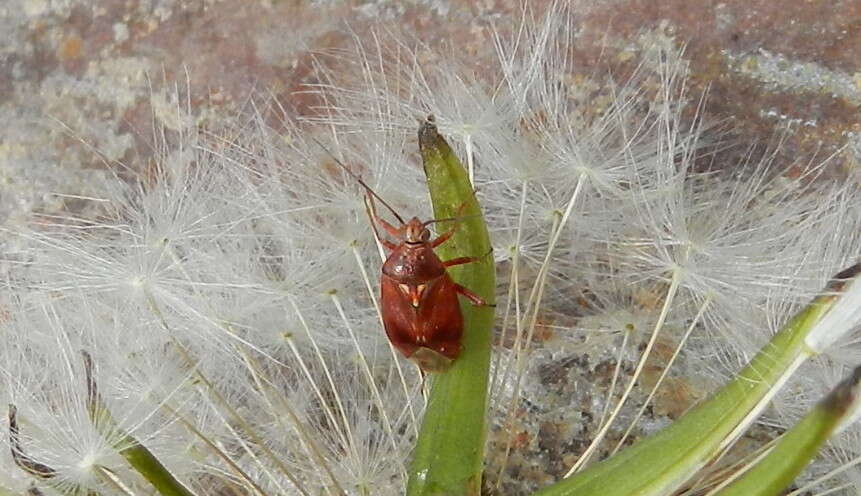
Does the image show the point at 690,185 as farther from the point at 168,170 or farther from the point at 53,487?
the point at 53,487

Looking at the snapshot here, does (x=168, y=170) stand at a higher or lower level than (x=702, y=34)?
lower

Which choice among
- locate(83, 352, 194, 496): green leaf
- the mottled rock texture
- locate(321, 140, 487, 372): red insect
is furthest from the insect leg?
locate(83, 352, 194, 496): green leaf

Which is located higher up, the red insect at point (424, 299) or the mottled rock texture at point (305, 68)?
the mottled rock texture at point (305, 68)

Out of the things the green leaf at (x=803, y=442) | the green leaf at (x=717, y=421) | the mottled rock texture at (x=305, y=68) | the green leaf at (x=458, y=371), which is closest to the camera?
the green leaf at (x=803, y=442)

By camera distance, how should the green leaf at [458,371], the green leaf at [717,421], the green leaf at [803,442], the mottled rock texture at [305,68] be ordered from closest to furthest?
the green leaf at [803,442] → the green leaf at [717,421] → the green leaf at [458,371] → the mottled rock texture at [305,68]

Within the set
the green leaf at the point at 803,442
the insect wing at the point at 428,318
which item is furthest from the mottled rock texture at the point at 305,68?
the green leaf at the point at 803,442

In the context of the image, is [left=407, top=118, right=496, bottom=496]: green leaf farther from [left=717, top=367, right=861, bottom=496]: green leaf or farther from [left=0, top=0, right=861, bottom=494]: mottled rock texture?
[left=717, top=367, right=861, bottom=496]: green leaf

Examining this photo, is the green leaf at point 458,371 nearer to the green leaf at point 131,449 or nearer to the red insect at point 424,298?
the red insect at point 424,298

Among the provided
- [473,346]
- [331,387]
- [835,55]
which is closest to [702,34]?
[835,55]
